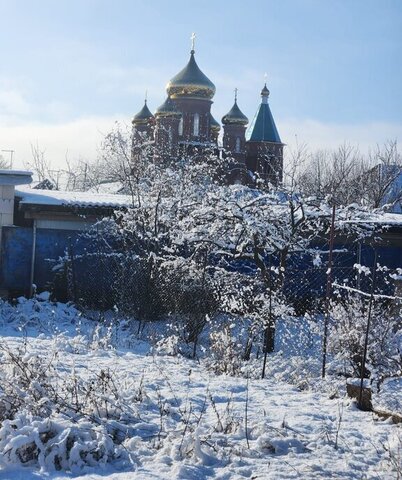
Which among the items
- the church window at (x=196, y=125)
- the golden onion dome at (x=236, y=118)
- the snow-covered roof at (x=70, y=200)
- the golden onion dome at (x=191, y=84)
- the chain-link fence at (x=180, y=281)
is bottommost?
the chain-link fence at (x=180, y=281)

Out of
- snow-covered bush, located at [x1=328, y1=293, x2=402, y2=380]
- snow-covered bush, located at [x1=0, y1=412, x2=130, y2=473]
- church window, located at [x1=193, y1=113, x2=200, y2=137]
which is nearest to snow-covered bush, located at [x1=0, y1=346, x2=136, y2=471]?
snow-covered bush, located at [x1=0, y1=412, x2=130, y2=473]

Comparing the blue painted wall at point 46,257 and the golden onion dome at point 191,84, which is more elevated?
the golden onion dome at point 191,84

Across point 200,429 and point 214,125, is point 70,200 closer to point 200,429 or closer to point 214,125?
point 200,429

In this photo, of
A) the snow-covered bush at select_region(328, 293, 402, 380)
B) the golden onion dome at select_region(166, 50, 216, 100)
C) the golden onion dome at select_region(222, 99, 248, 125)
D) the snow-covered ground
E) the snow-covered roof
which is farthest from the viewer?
the golden onion dome at select_region(222, 99, 248, 125)

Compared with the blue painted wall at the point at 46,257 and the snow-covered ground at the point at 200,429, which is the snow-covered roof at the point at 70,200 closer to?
the blue painted wall at the point at 46,257

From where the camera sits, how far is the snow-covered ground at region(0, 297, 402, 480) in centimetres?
448

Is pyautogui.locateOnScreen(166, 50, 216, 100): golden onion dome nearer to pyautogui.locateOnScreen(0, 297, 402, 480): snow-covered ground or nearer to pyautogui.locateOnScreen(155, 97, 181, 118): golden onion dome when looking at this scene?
pyautogui.locateOnScreen(155, 97, 181, 118): golden onion dome

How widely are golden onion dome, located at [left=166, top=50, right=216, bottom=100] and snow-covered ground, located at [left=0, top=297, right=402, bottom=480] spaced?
30.1m

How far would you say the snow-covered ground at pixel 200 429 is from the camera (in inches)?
177

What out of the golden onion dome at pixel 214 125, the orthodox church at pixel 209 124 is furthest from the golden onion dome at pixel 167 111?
the golden onion dome at pixel 214 125

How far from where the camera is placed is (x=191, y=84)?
35906mm

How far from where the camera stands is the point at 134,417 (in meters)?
5.32

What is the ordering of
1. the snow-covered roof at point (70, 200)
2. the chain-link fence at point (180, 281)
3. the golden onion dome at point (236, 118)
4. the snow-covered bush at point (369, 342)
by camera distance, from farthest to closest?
the golden onion dome at point (236, 118) → the snow-covered roof at point (70, 200) → the chain-link fence at point (180, 281) → the snow-covered bush at point (369, 342)

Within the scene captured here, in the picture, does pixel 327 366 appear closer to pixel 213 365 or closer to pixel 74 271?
pixel 213 365
